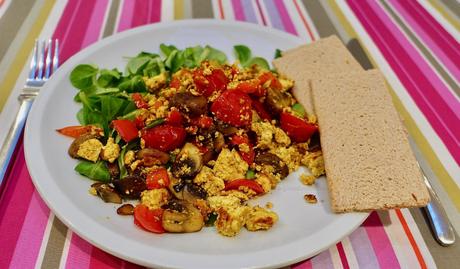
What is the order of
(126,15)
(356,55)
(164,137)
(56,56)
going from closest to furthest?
(164,137) → (56,56) → (356,55) → (126,15)

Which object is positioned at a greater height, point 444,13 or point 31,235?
point 444,13

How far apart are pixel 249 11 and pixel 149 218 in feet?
7.42

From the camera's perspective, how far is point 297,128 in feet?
7.48

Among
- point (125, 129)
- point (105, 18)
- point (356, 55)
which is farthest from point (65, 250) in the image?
point (356, 55)

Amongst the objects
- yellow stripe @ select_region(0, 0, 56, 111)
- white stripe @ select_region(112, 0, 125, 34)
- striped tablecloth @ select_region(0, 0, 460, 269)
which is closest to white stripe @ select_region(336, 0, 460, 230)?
striped tablecloth @ select_region(0, 0, 460, 269)

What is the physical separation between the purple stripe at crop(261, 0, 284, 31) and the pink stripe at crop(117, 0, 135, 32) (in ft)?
3.60

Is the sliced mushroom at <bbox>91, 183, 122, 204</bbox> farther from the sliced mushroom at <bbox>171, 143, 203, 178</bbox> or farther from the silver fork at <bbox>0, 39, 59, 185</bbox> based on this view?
the silver fork at <bbox>0, 39, 59, 185</bbox>

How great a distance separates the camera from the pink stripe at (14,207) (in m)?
1.88

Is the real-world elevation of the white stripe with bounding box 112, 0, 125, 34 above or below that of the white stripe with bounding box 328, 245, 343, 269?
above

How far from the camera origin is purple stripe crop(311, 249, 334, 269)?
1.89m

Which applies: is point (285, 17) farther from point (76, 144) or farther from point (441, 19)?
point (76, 144)

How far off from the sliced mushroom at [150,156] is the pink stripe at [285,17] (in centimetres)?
177

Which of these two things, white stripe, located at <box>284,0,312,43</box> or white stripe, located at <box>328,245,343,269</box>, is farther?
white stripe, located at <box>284,0,312,43</box>

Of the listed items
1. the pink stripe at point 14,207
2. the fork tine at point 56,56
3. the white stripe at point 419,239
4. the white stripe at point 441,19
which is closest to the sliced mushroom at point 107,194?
the pink stripe at point 14,207
